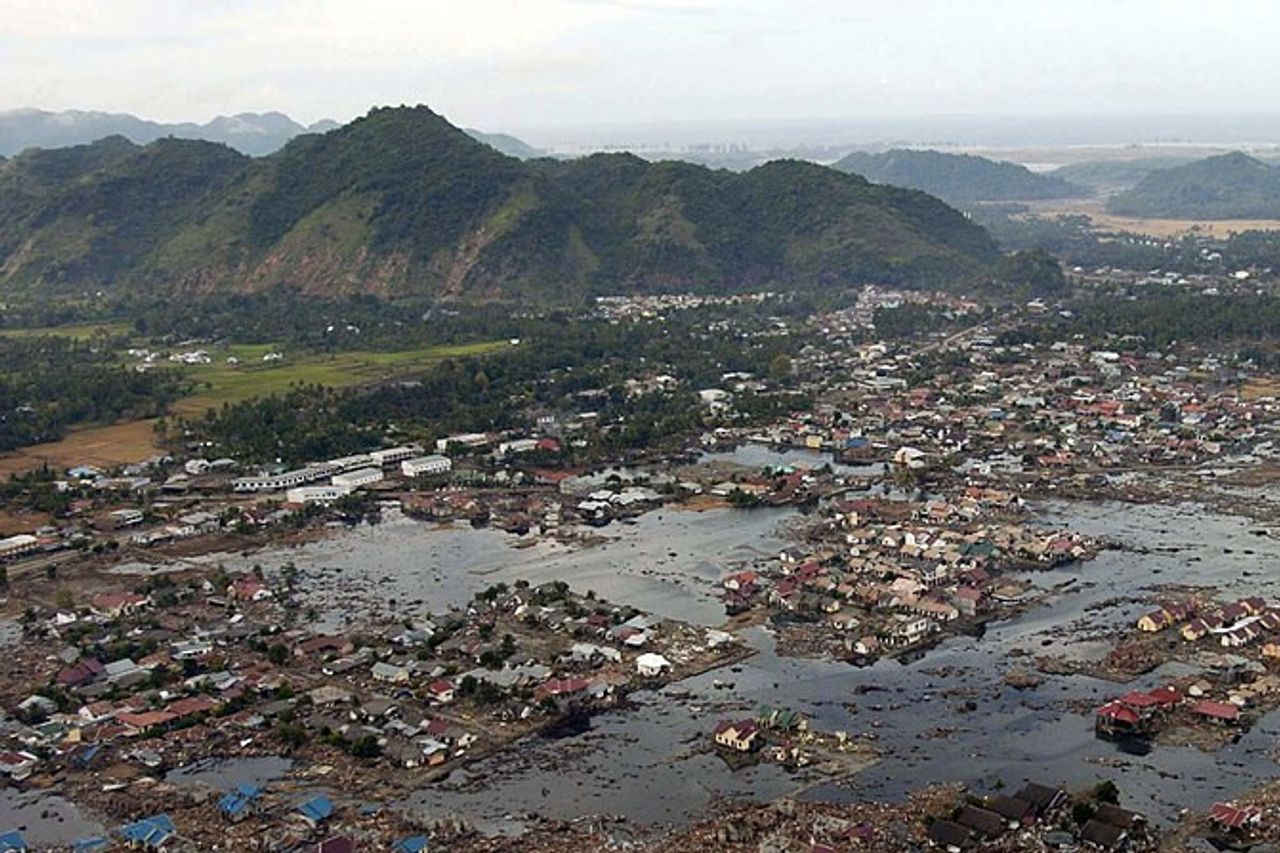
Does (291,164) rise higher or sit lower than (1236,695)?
higher

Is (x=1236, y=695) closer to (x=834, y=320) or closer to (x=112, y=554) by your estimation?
(x=112, y=554)

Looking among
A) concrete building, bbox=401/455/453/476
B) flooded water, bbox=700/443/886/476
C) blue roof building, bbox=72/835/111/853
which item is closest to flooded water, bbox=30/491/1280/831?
blue roof building, bbox=72/835/111/853

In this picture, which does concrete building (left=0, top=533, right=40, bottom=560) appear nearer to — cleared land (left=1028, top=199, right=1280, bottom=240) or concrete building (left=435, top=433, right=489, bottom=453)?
concrete building (left=435, top=433, right=489, bottom=453)

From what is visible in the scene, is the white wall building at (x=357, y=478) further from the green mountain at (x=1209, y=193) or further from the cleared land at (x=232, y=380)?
the green mountain at (x=1209, y=193)

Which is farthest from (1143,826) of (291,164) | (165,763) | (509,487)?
(291,164)

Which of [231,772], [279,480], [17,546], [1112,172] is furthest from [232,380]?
[1112,172]

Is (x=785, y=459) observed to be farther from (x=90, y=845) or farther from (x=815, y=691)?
(x=90, y=845)
